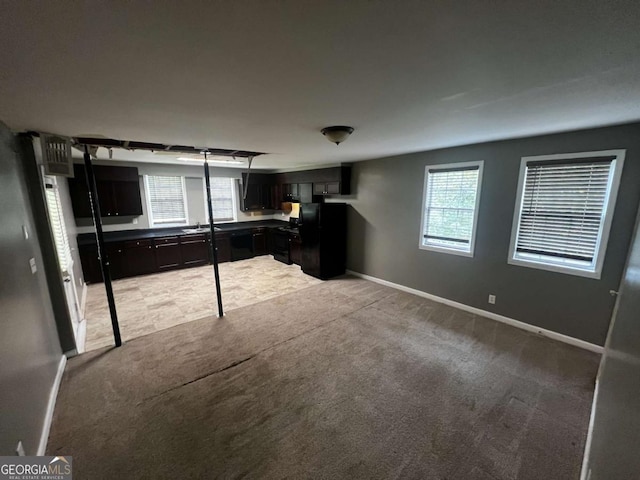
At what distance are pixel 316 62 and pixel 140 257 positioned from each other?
5594 millimetres

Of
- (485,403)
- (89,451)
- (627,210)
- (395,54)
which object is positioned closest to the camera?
(395,54)

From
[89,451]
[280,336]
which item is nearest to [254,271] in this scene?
[280,336]

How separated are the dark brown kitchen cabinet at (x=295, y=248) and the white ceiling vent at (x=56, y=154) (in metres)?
3.92

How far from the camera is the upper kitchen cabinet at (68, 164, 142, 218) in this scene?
15.2 feet

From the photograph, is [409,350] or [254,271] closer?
[409,350]

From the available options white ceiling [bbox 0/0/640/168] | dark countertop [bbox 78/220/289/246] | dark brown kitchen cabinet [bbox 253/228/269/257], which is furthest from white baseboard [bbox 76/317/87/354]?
dark brown kitchen cabinet [bbox 253/228/269/257]

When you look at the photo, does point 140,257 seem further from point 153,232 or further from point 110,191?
point 110,191

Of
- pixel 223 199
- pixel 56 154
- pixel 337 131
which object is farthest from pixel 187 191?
pixel 337 131

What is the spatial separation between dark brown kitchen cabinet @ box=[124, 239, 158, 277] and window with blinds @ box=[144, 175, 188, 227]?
2.56 ft

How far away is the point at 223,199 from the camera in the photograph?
6.80 metres

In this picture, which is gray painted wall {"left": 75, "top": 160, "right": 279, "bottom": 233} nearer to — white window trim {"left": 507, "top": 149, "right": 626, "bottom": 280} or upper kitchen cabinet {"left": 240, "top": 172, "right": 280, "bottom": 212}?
upper kitchen cabinet {"left": 240, "top": 172, "right": 280, "bottom": 212}

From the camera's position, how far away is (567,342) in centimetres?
292

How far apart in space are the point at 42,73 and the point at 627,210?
4.57m

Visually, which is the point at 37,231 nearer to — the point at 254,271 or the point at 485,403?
the point at 254,271
